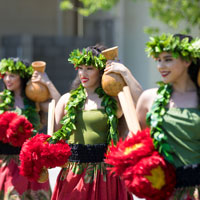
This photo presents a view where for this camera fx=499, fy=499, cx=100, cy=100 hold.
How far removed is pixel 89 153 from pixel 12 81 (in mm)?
1676

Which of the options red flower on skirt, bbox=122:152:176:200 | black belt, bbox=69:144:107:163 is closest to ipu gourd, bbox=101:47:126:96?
black belt, bbox=69:144:107:163

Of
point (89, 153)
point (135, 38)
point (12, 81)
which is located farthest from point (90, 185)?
point (135, 38)

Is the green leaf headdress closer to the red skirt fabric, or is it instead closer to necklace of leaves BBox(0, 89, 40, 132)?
necklace of leaves BBox(0, 89, 40, 132)

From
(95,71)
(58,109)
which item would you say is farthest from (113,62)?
Result: (58,109)

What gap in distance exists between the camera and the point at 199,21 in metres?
10.6

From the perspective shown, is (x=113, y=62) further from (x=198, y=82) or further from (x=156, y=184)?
(x=156, y=184)

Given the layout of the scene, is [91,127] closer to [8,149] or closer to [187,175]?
[187,175]

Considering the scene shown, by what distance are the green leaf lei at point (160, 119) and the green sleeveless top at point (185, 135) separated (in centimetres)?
6

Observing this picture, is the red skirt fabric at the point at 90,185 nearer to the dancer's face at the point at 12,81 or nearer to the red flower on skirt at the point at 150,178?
the red flower on skirt at the point at 150,178

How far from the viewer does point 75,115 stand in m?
4.72

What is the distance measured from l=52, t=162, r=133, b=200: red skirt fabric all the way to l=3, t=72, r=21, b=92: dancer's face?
1572 millimetres

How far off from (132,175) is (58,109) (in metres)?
1.61

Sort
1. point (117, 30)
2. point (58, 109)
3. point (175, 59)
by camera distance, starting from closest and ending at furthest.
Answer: point (175, 59) < point (58, 109) < point (117, 30)

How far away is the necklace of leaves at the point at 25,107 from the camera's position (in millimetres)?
5789
